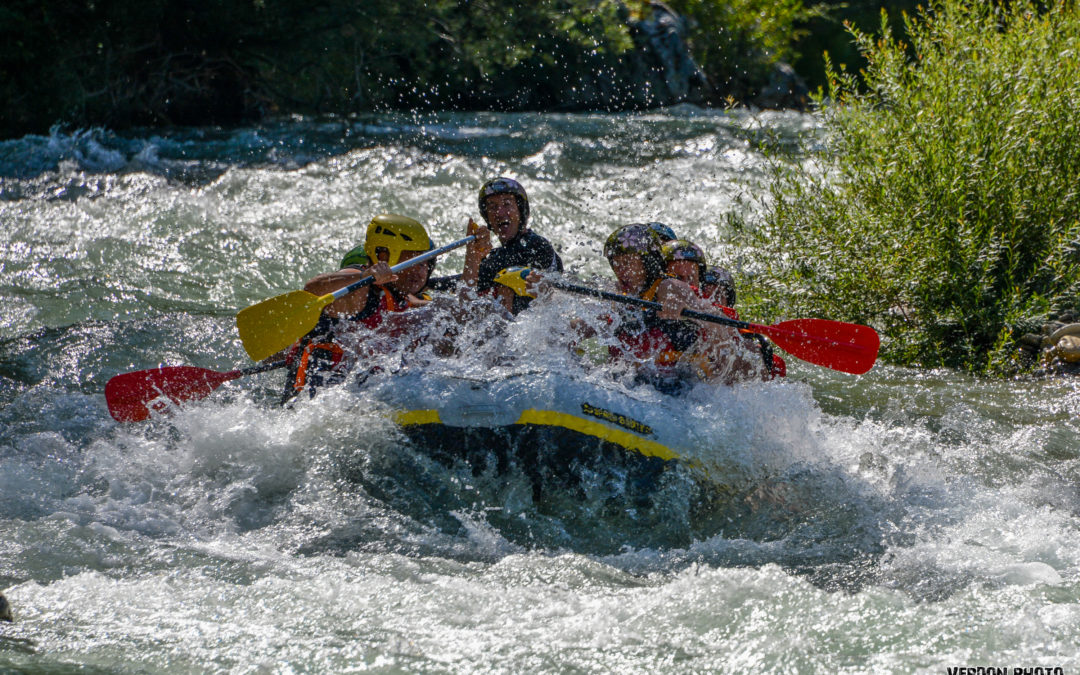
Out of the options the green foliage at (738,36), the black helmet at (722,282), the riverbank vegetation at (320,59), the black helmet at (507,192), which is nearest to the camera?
the black helmet at (722,282)

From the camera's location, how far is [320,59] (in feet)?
43.7

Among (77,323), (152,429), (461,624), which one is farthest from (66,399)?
(461,624)

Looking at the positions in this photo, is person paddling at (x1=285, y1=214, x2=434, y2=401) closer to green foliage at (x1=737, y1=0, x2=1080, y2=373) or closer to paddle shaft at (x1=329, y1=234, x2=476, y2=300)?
paddle shaft at (x1=329, y1=234, x2=476, y2=300)

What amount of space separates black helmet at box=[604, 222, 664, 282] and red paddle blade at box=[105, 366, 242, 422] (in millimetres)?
2186

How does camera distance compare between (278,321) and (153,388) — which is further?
(153,388)

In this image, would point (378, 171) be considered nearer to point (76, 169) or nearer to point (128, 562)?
point (76, 169)

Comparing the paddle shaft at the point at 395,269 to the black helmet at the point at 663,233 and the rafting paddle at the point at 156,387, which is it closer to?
the rafting paddle at the point at 156,387

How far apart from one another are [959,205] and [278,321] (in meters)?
4.29

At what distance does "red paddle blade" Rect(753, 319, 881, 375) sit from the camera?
5.24m

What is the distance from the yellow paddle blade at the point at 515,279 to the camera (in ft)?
17.5

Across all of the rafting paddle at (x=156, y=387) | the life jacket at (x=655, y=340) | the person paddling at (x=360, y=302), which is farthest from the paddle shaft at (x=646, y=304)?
the rafting paddle at (x=156, y=387)

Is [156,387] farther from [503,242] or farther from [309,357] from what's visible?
[503,242]

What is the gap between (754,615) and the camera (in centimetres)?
372

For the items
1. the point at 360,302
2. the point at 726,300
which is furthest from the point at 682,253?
the point at 360,302
